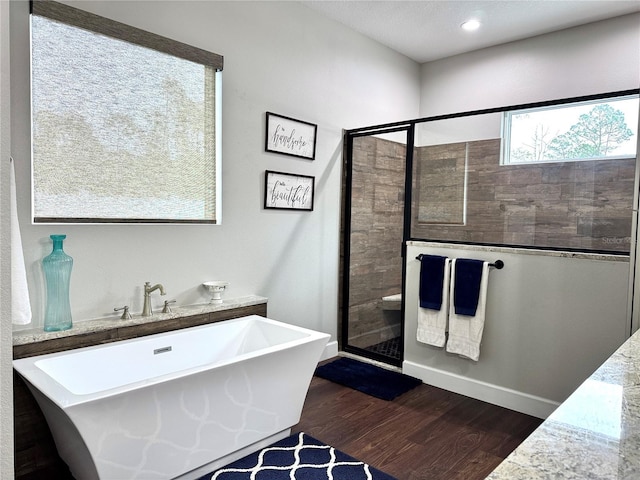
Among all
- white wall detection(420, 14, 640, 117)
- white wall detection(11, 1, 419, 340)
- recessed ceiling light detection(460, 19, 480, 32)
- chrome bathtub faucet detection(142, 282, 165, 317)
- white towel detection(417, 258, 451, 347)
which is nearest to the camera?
white wall detection(11, 1, 419, 340)

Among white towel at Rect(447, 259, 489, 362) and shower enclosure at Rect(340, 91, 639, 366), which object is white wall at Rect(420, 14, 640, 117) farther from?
white towel at Rect(447, 259, 489, 362)

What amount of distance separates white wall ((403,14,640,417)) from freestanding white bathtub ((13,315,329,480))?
1.36 meters

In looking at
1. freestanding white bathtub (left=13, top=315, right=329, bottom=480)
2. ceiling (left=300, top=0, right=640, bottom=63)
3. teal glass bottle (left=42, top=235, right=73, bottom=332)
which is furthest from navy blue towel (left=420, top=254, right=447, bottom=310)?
teal glass bottle (left=42, top=235, right=73, bottom=332)

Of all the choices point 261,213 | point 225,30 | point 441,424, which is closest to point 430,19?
point 225,30

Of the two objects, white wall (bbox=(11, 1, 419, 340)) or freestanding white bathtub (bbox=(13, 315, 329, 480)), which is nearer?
freestanding white bathtub (bbox=(13, 315, 329, 480))

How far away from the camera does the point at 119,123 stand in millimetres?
2631

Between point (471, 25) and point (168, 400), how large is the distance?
3.96m

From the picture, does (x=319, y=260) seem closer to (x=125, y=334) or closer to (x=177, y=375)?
(x=125, y=334)

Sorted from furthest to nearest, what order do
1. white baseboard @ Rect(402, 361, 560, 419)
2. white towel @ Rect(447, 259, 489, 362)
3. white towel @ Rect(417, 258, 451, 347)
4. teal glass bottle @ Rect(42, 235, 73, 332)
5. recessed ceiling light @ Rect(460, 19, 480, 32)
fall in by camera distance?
recessed ceiling light @ Rect(460, 19, 480, 32), white towel @ Rect(417, 258, 451, 347), white towel @ Rect(447, 259, 489, 362), white baseboard @ Rect(402, 361, 560, 419), teal glass bottle @ Rect(42, 235, 73, 332)

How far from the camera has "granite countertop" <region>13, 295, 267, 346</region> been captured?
2219 millimetres

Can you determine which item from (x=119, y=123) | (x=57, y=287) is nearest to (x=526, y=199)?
(x=119, y=123)

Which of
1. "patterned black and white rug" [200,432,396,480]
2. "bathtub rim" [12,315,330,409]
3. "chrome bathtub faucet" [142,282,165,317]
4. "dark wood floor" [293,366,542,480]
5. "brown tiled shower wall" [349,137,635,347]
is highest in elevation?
"brown tiled shower wall" [349,137,635,347]

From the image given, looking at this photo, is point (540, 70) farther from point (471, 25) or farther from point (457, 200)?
point (457, 200)

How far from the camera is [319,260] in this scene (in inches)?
157
